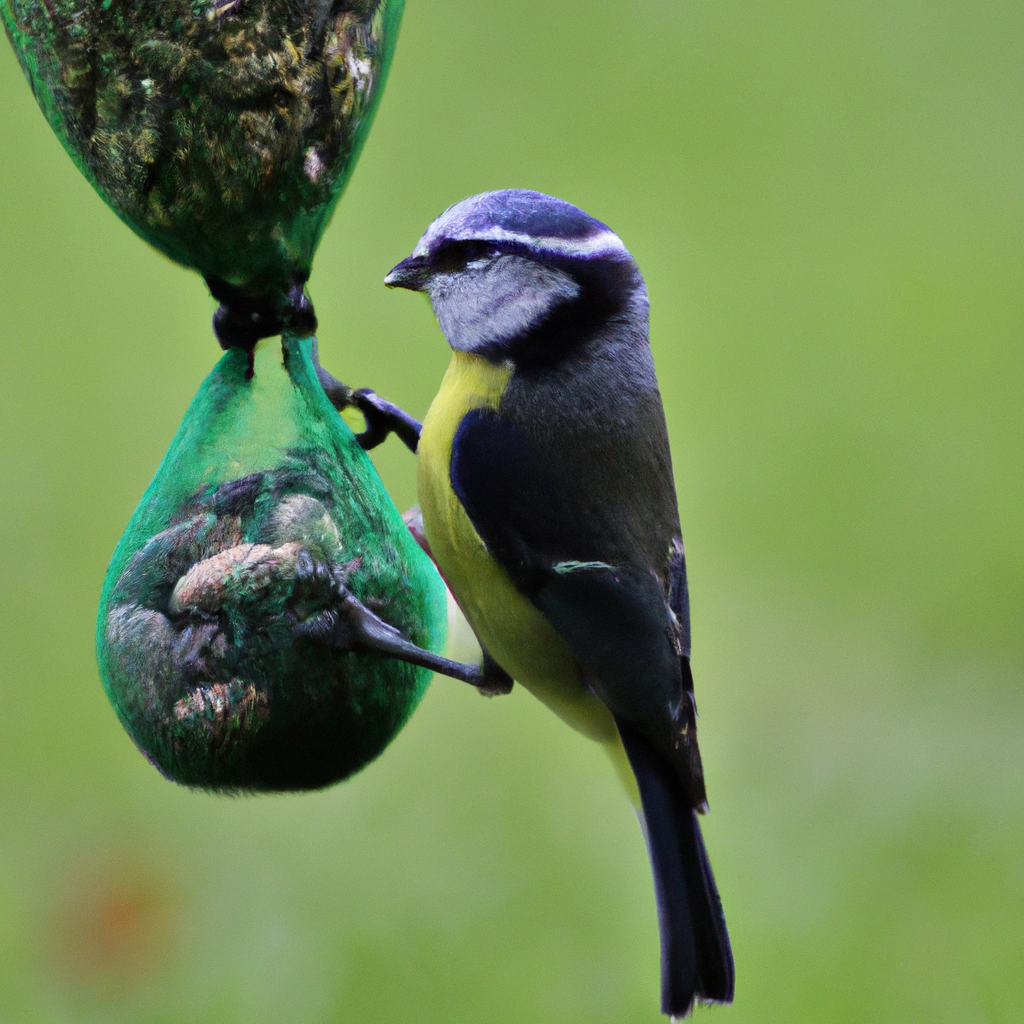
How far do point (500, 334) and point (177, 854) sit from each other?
1644 millimetres

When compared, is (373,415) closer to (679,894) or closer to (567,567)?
(567,567)

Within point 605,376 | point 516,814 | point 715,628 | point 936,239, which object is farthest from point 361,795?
point 936,239

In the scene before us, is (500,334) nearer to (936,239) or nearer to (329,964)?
(329,964)

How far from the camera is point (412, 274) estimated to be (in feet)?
3.90

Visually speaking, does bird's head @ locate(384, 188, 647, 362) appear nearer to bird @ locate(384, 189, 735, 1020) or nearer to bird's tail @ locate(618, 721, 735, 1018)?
bird @ locate(384, 189, 735, 1020)

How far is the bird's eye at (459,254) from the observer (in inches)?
45.3

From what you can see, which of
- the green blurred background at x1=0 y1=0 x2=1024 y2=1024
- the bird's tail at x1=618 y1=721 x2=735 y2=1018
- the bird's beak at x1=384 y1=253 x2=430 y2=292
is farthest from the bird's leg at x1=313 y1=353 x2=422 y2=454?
the green blurred background at x1=0 y1=0 x2=1024 y2=1024

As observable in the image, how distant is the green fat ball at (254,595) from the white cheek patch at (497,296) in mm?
174

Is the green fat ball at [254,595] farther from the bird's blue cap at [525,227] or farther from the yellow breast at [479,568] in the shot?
the bird's blue cap at [525,227]

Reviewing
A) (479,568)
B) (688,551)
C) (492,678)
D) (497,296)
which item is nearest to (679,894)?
(492,678)

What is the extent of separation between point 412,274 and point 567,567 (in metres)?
0.31

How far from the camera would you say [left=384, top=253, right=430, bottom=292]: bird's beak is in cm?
118

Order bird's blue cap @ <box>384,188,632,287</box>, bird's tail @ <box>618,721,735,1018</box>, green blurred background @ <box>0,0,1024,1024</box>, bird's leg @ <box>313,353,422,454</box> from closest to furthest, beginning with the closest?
bird's blue cap @ <box>384,188,632,287</box> → bird's tail @ <box>618,721,735,1018</box> → bird's leg @ <box>313,353,422,454</box> → green blurred background @ <box>0,0,1024,1024</box>

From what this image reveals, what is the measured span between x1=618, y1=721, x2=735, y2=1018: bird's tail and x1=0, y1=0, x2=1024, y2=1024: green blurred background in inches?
38.0
